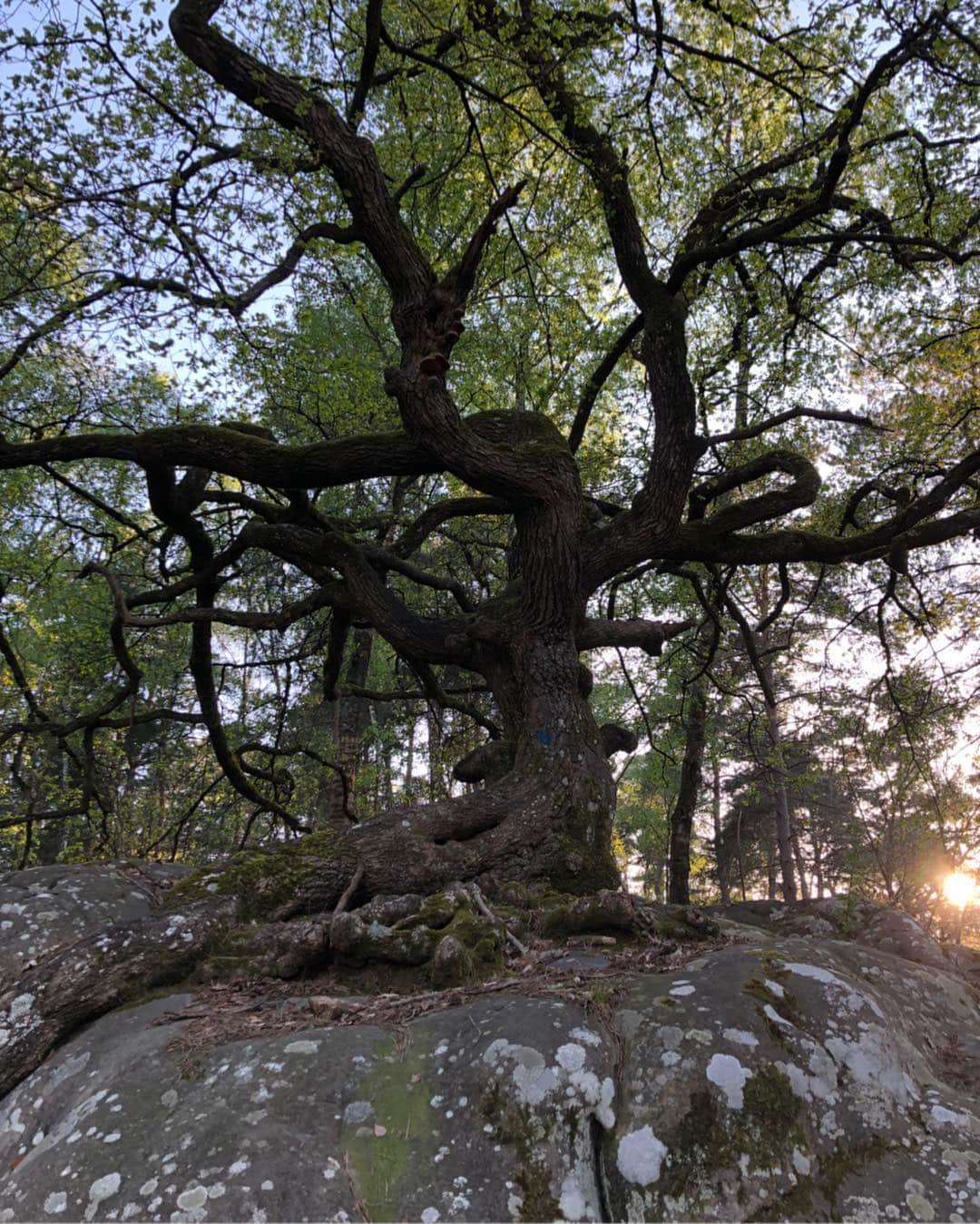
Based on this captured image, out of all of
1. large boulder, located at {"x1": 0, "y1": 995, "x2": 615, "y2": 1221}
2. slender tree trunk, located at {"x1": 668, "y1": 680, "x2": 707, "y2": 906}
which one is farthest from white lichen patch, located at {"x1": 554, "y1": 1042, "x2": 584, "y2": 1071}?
slender tree trunk, located at {"x1": 668, "y1": 680, "x2": 707, "y2": 906}

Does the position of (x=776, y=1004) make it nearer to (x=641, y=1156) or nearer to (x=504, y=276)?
(x=641, y=1156)

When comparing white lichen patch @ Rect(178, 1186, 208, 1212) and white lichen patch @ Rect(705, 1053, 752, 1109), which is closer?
white lichen patch @ Rect(178, 1186, 208, 1212)

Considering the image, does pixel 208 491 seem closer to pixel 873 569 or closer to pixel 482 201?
pixel 482 201

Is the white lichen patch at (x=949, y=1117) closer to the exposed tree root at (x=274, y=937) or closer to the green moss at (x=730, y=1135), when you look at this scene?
the green moss at (x=730, y=1135)

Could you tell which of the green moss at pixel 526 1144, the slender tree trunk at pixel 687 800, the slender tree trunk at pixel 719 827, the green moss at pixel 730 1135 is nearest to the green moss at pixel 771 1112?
the green moss at pixel 730 1135

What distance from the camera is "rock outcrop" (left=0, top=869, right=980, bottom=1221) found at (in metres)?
1.94

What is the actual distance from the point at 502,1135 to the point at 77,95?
766cm

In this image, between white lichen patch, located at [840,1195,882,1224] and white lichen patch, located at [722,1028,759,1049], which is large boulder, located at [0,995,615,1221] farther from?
white lichen patch, located at [840,1195,882,1224]

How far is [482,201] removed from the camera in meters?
7.89

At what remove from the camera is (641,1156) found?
2.03 m

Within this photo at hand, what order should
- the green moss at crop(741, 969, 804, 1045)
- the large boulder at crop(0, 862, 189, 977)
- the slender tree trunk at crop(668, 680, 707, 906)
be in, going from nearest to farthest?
the green moss at crop(741, 969, 804, 1045)
the large boulder at crop(0, 862, 189, 977)
the slender tree trunk at crop(668, 680, 707, 906)

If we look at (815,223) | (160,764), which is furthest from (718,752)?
(160,764)

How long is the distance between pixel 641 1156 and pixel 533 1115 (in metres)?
0.35

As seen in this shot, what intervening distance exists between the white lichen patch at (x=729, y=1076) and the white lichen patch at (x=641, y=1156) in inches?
10.9
